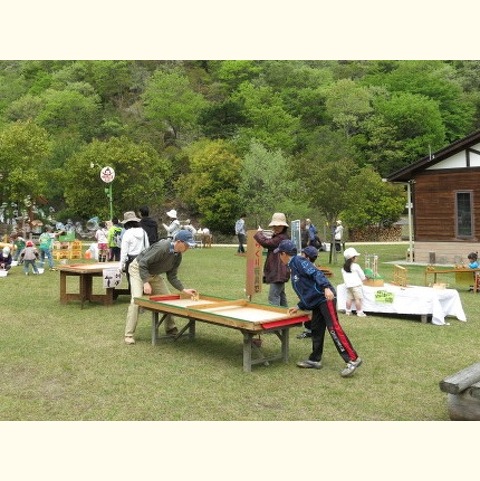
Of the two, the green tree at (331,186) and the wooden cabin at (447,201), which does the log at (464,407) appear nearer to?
the wooden cabin at (447,201)

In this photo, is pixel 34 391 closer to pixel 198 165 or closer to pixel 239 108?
pixel 198 165

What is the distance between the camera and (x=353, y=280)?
10016 mm

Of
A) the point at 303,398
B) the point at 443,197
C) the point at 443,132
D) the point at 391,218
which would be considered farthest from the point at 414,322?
the point at 443,132

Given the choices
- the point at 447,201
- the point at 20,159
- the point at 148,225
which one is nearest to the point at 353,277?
the point at 148,225

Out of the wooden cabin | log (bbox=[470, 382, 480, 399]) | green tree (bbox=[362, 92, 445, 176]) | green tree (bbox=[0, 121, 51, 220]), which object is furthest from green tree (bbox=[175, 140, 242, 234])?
log (bbox=[470, 382, 480, 399])

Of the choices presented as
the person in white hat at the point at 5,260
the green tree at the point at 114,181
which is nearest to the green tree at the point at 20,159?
the green tree at the point at 114,181

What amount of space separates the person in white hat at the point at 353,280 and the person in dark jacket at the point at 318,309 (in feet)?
10.4

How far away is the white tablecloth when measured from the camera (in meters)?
9.65

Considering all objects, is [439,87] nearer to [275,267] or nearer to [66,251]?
[66,251]

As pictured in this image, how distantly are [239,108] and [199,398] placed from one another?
169ft

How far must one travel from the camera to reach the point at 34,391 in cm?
584

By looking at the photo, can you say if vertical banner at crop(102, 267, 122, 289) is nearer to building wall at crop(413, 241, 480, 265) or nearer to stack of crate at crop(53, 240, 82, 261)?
stack of crate at crop(53, 240, 82, 261)

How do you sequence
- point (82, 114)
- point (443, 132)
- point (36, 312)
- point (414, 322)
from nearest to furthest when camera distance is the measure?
point (414, 322)
point (36, 312)
point (443, 132)
point (82, 114)

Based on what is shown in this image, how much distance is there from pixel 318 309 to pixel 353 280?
3639 millimetres
